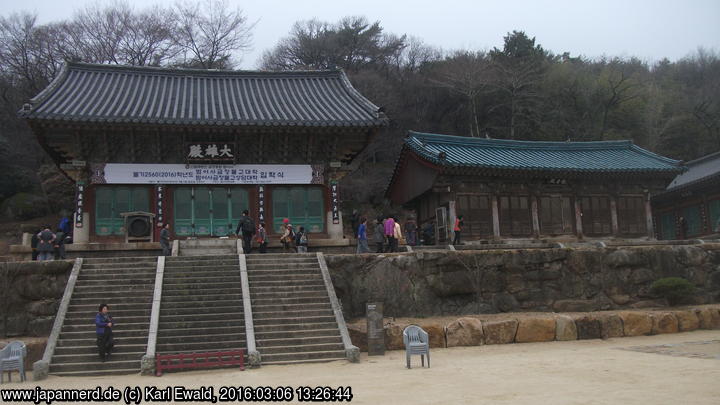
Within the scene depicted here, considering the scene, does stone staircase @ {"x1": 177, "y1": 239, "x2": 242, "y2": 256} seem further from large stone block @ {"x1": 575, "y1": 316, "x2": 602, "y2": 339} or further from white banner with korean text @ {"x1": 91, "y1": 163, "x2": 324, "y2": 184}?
large stone block @ {"x1": 575, "y1": 316, "x2": 602, "y2": 339}

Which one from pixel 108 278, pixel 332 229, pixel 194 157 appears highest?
pixel 194 157

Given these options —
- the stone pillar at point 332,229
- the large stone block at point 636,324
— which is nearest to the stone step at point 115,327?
the stone pillar at point 332,229

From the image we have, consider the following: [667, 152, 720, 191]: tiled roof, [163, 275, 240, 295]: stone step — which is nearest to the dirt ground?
[163, 275, 240, 295]: stone step

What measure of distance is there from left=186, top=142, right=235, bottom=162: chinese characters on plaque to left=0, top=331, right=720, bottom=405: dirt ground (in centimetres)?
1153

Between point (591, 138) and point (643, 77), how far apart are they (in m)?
18.1

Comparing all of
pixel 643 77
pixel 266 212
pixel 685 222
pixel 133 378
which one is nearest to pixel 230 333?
pixel 133 378

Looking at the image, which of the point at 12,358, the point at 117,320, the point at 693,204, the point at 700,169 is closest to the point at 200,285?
the point at 117,320

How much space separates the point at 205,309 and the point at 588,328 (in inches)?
442

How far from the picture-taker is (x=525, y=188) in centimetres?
2805

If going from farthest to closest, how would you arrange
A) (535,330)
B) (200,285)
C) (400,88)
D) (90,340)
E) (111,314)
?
(400,88) < (535,330) < (200,285) < (111,314) < (90,340)

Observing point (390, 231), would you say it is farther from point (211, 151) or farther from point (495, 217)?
point (211, 151)

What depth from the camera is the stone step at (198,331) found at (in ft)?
49.6

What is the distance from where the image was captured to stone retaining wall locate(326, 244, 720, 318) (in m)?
19.3

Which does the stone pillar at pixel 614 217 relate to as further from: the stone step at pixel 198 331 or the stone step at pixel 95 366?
the stone step at pixel 95 366
